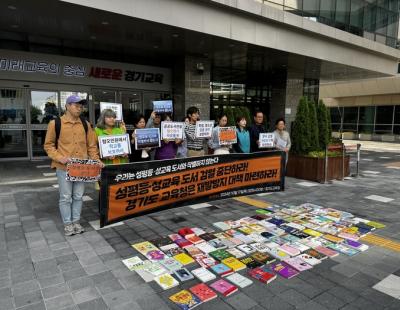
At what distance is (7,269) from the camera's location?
134 inches

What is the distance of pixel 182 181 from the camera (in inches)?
206

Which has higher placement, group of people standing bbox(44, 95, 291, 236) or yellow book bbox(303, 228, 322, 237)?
group of people standing bbox(44, 95, 291, 236)

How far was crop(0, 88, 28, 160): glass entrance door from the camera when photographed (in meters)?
10.6

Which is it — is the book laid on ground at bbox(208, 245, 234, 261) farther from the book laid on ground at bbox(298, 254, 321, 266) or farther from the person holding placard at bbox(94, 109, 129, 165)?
the person holding placard at bbox(94, 109, 129, 165)

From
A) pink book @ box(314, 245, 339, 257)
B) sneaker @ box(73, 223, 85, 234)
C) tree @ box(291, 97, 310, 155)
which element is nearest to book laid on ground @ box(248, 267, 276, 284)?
pink book @ box(314, 245, 339, 257)

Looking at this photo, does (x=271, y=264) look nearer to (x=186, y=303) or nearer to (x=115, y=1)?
(x=186, y=303)

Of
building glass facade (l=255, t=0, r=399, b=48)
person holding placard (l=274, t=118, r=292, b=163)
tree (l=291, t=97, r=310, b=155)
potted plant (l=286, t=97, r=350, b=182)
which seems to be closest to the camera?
person holding placard (l=274, t=118, r=292, b=163)

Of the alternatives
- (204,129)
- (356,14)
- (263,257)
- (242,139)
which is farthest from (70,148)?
(356,14)

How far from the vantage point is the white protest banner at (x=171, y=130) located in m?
5.51

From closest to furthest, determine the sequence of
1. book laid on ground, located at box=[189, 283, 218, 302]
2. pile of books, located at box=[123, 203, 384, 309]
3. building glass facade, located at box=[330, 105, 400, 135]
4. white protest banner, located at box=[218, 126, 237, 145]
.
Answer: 1. book laid on ground, located at box=[189, 283, 218, 302]
2. pile of books, located at box=[123, 203, 384, 309]
3. white protest banner, located at box=[218, 126, 237, 145]
4. building glass facade, located at box=[330, 105, 400, 135]

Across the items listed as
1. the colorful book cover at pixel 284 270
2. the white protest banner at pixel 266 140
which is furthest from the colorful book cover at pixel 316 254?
the white protest banner at pixel 266 140

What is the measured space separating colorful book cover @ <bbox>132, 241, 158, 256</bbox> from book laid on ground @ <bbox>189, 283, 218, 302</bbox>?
967 millimetres

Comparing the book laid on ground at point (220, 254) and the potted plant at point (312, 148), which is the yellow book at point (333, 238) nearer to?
the book laid on ground at point (220, 254)

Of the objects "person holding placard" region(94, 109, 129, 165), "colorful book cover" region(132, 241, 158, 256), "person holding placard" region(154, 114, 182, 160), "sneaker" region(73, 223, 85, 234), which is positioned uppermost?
"person holding placard" region(94, 109, 129, 165)
